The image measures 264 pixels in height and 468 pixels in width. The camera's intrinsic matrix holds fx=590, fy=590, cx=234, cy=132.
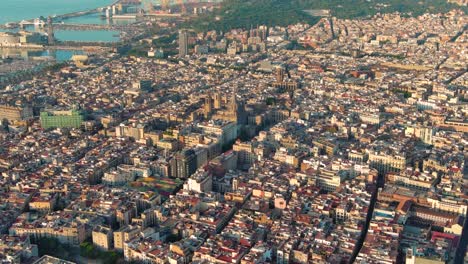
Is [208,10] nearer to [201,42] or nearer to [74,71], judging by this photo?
[201,42]

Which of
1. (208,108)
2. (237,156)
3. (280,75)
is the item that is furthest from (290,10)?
(237,156)

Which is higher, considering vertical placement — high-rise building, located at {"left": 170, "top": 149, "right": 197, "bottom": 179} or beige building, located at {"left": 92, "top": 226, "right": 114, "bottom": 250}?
high-rise building, located at {"left": 170, "top": 149, "right": 197, "bottom": 179}

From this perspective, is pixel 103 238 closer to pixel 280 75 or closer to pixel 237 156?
pixel 237 156

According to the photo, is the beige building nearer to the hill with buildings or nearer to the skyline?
the skyline

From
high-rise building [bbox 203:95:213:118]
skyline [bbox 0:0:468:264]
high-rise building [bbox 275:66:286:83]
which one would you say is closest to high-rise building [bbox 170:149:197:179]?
skyline [bbox 0:0:468:264]

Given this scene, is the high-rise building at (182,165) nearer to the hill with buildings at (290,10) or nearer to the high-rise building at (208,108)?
the high-rise building at (208,108)

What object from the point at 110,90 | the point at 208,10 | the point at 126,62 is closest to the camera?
the point at 110,90

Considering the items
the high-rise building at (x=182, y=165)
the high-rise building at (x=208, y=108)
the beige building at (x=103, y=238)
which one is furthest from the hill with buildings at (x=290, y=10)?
the beige building at (x=103, y=238)

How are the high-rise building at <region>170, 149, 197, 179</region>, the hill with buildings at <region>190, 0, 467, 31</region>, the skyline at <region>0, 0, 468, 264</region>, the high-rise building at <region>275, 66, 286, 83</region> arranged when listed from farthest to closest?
the hill with buildings at <region>190, 0, 467, 31</region>
the high-rise building at <region>275, 66, 286, 83</region>
the high-rise building at <region>170, 149, 197, 179</region>
the skyline at <region>0, 0, 468, 264</region>

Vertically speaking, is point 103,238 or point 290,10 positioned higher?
point 290,10

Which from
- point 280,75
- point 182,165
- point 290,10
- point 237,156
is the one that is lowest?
point 237,156

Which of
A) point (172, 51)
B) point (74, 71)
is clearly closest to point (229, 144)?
point (74, 71)
